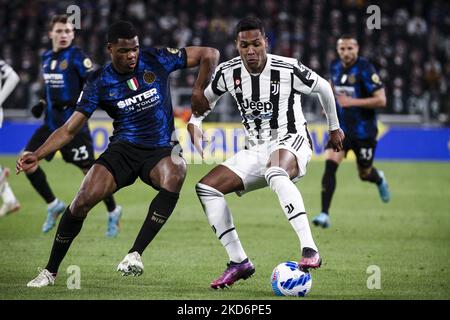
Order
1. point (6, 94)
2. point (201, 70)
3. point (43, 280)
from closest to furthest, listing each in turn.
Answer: point (43, 280)
point (201, 70)
point (6, 94)

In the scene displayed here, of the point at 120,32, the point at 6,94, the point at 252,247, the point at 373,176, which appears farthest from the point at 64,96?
the point at 373,176

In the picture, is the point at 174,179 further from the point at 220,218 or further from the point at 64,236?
the point at 64,236

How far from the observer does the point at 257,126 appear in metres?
8.16

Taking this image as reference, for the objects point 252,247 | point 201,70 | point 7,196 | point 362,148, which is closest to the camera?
point 201,70

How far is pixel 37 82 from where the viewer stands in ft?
81.1

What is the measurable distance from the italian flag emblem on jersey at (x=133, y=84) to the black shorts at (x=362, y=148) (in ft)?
17.5

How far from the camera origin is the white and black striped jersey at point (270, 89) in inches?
316

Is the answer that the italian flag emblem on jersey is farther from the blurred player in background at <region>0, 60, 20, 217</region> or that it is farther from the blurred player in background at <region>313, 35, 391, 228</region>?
the blurred player in background at <region>313, 35, 391, 228</region>

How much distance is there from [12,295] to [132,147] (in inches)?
68.5

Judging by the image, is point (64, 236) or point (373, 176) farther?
point (373, 176)

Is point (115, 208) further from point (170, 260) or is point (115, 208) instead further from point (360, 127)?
point (360, 127)

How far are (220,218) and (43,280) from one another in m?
1.61

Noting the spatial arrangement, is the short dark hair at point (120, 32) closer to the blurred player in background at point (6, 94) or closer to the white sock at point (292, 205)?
the white sock at point (292, 205)
